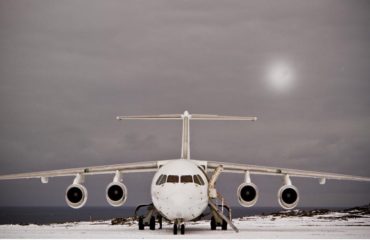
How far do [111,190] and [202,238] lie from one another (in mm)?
6374

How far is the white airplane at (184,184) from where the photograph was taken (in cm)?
1947

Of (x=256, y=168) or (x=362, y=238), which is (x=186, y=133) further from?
(x=362, y=238)

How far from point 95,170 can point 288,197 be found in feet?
25.0

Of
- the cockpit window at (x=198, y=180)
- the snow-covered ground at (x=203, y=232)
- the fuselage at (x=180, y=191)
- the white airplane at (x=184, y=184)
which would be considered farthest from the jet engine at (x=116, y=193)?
the cockpit window at (x=198, y=180)

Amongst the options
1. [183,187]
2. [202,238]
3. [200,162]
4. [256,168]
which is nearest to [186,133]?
[200,162]

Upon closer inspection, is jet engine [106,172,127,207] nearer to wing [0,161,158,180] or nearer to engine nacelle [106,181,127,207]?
engine nacelle [106,181,127,207]

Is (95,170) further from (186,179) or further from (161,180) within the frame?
(186,179)

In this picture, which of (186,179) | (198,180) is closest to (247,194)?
(198,180)

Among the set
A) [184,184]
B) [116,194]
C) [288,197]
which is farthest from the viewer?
[116,194]

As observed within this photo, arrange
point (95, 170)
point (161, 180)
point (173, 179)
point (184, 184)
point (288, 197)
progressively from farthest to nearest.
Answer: point (95, 170) → point (288, 197) → point (161, 180) → point (173, 179) → point (184, 184)

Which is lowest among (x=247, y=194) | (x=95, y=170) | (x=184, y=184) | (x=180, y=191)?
(x=247, y=194)

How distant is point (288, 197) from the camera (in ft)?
73.5

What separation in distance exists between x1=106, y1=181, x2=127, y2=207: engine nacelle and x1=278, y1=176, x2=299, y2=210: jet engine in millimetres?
5977

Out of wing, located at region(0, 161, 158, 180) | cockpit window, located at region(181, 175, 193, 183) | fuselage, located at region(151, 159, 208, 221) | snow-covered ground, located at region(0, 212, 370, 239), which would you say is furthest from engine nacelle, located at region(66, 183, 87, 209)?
cockpit window, located at region(181, 175, 193, 183)
